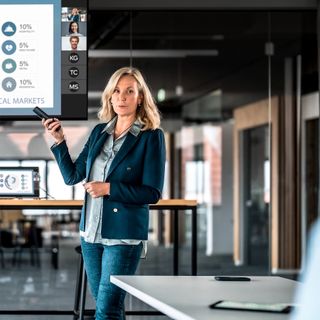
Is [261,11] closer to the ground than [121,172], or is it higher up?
higher up

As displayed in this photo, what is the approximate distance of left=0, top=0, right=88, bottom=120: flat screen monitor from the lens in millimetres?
5020

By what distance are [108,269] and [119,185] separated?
0.34m

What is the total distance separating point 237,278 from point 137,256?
694 mm

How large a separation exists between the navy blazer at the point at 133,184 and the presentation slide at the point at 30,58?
1.63 meters

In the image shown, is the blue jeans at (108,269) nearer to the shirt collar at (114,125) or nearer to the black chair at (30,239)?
the shirt collar at (114,125)

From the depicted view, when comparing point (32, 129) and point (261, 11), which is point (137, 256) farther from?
point (261, 11)

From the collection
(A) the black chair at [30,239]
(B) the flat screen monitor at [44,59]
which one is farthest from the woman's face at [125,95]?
(A) the black chair at [30,239]

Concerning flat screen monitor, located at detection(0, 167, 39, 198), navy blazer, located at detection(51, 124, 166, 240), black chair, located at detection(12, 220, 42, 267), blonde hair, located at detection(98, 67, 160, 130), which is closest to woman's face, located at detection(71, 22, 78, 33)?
flat screen monitor, located at detection(0, 167, 39, 198)

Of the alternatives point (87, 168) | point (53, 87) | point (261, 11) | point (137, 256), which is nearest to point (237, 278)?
point (137, 256)

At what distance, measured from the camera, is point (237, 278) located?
2805 mm

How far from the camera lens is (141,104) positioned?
358 cm

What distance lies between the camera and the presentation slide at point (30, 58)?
199 inches

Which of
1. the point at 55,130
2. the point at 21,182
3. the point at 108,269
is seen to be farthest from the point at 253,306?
the point at 21,182

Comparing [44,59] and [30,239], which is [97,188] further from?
[30,239]
